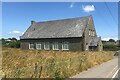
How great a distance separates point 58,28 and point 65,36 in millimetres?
5294

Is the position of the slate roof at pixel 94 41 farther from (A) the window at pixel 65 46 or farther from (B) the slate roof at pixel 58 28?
(A) the window at pixel 65 46

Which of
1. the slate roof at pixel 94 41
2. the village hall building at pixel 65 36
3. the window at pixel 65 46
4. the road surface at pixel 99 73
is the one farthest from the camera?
the slate roof at pixel 94 41

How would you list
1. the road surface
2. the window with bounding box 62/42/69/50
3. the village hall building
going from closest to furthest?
the road surface
the village hall building
the window with bounding box 62/42/69/50

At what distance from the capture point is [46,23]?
61.8m

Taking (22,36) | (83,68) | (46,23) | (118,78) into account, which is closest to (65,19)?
(46,23)

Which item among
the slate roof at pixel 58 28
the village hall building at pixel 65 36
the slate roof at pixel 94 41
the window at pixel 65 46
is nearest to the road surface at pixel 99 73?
the village hall building at pixel 65 36

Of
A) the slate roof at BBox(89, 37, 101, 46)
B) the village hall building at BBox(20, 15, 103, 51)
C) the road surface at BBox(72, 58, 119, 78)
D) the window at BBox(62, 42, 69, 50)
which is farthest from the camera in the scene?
the slate roof at BBox(89, 37, 101, 46)

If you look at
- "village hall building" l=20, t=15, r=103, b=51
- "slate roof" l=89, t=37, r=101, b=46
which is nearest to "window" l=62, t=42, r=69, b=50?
"village hall building" l=20, t=15, r=103, b=51

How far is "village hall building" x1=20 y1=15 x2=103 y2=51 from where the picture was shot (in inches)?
1953

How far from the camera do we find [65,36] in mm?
51062

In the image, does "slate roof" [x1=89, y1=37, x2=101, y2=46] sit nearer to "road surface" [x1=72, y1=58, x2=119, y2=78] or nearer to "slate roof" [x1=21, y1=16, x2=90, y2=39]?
"slate roof" [x1=21, y1=16, x2=90, y2=39]

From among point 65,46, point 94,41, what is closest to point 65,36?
point 65,46

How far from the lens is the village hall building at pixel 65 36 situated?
49594 mm

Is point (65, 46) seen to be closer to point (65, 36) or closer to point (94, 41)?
point (65, 36)
